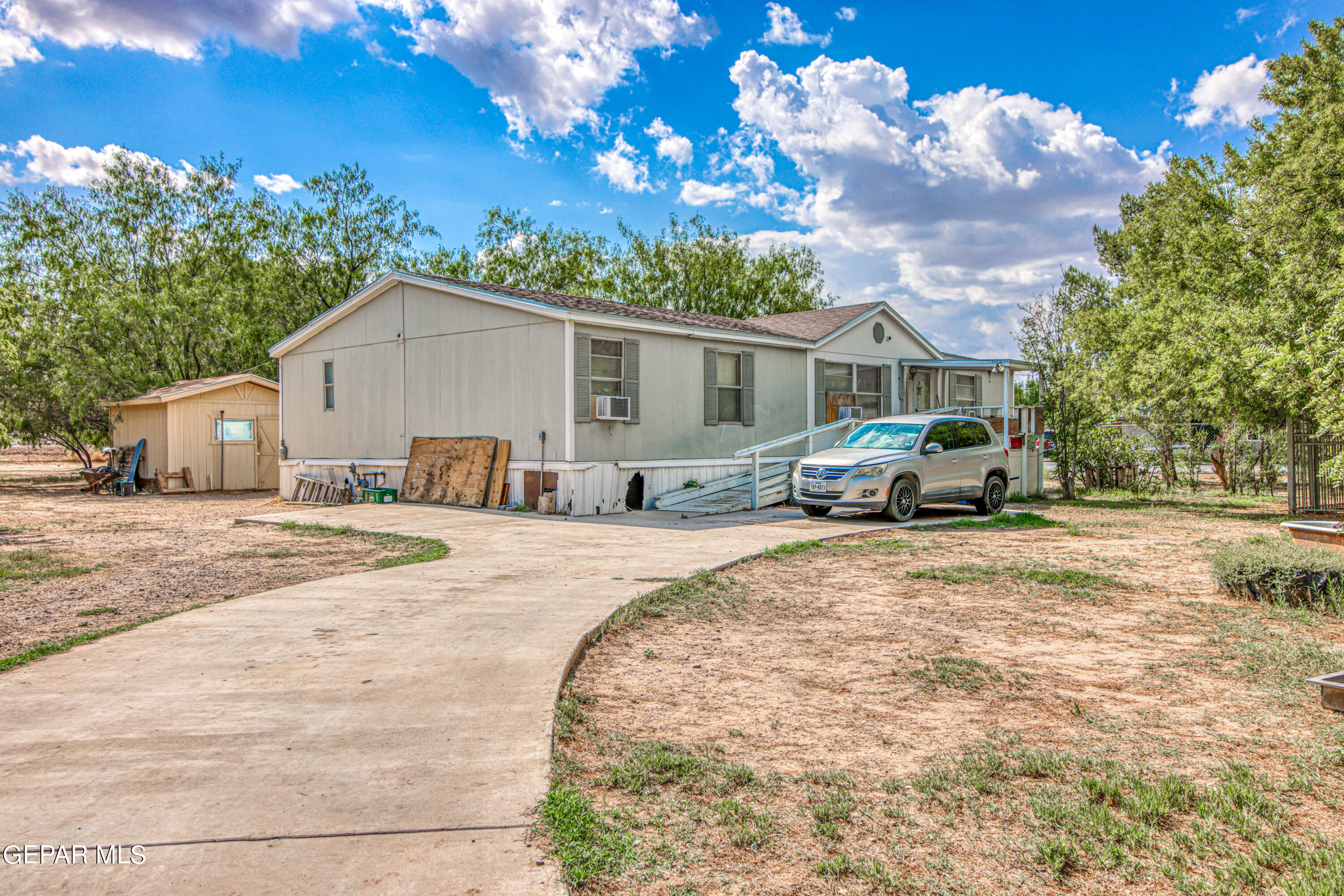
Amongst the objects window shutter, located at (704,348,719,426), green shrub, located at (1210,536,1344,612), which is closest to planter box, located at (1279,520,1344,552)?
green shrub, located at (1210,536,1344,612)

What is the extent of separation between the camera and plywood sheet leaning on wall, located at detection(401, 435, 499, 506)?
15.9 meters

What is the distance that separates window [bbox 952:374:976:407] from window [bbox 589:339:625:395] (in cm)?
1159

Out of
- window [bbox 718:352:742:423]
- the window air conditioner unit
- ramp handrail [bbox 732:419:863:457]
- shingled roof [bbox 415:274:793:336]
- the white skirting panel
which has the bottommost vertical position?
the white skirting panel

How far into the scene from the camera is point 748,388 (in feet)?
58.5

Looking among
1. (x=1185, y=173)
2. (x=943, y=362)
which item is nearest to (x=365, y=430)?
(x=943, y=362)

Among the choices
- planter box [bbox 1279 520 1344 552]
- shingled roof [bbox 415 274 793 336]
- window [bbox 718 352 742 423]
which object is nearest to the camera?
planter box [bbox 1279 520 1344 552]

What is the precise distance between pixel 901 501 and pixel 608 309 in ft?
21.9

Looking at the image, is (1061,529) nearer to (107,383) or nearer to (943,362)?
(943,362)

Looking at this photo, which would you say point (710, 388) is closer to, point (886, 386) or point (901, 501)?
point (901, 501)

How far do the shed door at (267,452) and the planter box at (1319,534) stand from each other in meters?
22.7

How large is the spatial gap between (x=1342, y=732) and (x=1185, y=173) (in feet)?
90.2

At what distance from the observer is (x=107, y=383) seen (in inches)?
992

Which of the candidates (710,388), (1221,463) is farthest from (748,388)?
(1221,463)

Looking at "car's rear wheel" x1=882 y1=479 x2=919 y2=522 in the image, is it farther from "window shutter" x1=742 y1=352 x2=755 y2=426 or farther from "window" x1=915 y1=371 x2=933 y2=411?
"window" x1=915 y1=371 x2=933 y2=411
